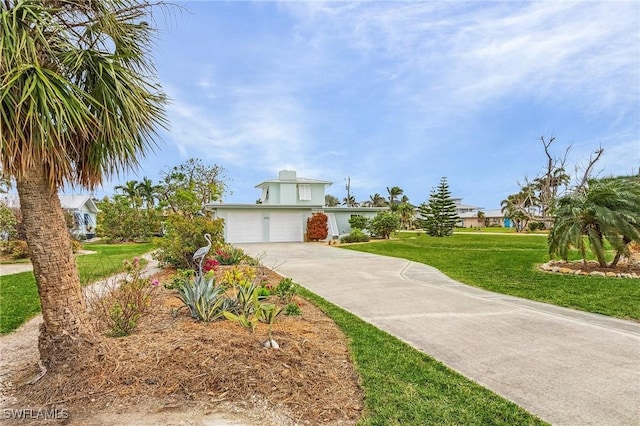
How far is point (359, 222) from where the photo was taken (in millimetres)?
25250

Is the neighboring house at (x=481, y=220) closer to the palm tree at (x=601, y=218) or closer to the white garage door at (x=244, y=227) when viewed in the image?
the white garage door at (x=244, y=227)

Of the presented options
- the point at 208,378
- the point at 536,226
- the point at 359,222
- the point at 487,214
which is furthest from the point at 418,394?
the point at 487,214

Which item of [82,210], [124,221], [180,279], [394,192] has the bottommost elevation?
[180,279]

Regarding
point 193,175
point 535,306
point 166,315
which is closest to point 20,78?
point 166,315

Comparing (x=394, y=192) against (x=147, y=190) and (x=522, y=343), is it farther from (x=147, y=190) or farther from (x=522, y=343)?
(x=522, y=343)

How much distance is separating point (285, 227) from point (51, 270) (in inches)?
856

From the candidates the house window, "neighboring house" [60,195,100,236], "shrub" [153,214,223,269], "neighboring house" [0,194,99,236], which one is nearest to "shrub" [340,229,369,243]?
the house window

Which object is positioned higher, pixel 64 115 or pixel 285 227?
pixel 64 115

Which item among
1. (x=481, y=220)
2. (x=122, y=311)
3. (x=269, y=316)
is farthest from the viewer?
(x=481, y=220)

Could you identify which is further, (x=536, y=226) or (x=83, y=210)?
(x=536, y=226)

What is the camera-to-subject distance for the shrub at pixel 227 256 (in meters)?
10.5

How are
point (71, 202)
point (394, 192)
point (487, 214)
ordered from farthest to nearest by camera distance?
point (487, 214) < point (394, 192) < point (71, 202)

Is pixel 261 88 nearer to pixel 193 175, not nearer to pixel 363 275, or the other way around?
pixel 363 275

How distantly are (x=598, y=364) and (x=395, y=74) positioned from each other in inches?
480
